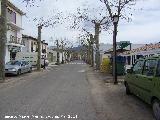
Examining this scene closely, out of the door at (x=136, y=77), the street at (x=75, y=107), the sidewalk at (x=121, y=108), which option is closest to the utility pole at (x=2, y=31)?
the street at (x=75, y=107)

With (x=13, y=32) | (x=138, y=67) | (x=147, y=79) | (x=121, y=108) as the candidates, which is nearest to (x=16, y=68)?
(x=138, y=67)

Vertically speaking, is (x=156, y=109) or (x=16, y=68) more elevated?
(x=16, y=68)

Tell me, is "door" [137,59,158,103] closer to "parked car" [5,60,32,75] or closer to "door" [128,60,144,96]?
"door" [128,60,144,96]

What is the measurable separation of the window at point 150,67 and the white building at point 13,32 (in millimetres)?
45421

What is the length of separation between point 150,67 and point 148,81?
0.55 meters

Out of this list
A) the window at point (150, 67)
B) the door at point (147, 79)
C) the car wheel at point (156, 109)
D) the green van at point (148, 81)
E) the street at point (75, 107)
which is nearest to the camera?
the car wheel at point (156, 109)

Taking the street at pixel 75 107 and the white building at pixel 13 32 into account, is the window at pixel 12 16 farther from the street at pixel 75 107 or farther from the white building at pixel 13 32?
the street at pixel 75 107

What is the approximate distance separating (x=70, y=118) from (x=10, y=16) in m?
48.3

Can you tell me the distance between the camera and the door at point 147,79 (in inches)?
411

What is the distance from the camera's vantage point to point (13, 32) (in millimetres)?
60375

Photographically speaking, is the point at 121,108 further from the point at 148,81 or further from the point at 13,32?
the point at 13,32

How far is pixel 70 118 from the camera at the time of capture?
9766 millimetres

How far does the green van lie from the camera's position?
976 cm

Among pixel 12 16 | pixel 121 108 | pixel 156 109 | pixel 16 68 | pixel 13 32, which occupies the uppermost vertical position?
pixel 12 16
